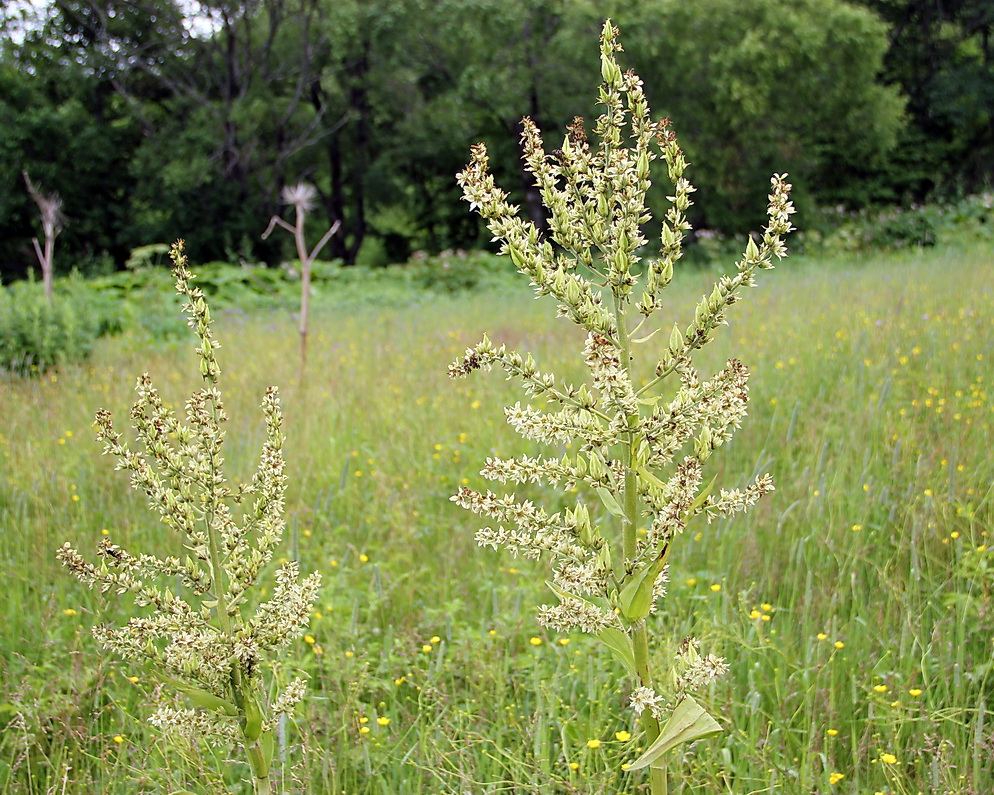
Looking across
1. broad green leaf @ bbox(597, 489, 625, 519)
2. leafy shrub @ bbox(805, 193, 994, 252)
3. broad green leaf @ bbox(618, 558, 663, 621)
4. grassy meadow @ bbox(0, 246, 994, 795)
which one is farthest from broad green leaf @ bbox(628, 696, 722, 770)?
leafy shrub @ bbox(805, 193, 994, 252)

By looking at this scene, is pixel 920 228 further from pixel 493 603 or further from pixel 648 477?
pixel 648 477

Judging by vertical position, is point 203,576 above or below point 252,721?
above

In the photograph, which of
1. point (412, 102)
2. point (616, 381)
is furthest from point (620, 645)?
point (412, 102)

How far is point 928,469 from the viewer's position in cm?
320

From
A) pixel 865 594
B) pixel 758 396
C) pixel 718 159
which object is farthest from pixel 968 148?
pixel 865 594

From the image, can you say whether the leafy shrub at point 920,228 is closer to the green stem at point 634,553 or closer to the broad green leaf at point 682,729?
the green stem at point 634,553

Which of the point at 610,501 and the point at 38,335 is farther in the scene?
the point at 38,335

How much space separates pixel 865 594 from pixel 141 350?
303 inches

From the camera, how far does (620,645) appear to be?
1434mm

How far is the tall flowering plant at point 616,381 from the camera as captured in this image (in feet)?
4.33

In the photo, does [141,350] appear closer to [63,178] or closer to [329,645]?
[329,645]

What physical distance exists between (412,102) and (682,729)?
75.9 feet

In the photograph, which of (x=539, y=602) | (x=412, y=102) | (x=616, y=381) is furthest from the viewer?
(x=412, y=102)

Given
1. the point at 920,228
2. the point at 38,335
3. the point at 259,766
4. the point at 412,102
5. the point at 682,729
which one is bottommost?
the point at 259,766
